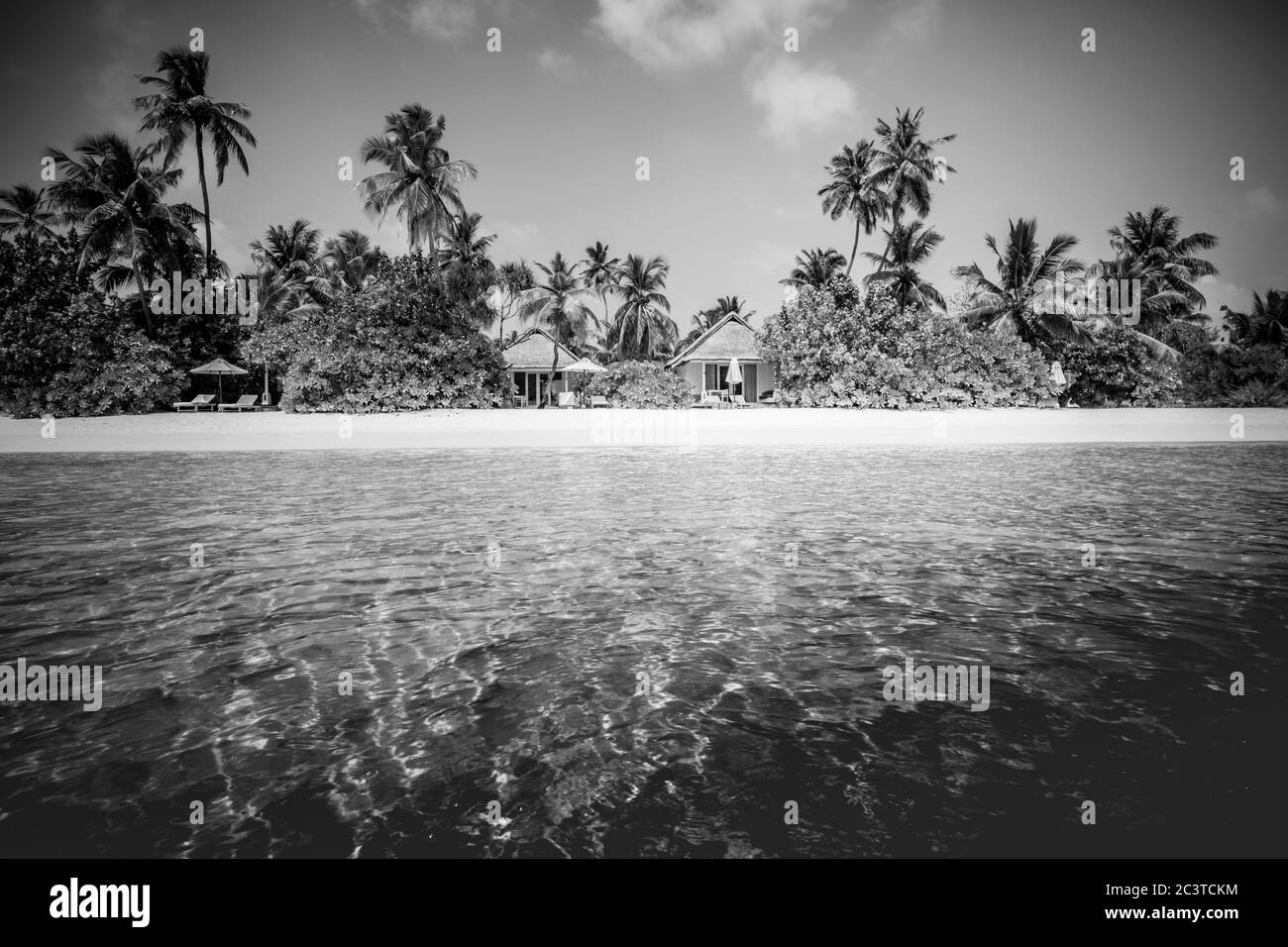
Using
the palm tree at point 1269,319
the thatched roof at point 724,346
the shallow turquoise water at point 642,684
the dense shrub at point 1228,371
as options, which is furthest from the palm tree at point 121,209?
the palm tree at point 1269,319

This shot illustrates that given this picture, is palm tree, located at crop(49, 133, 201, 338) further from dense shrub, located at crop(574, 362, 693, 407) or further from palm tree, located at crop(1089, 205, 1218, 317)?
palm tree, located at crop(1089, 205, 1218, 317)

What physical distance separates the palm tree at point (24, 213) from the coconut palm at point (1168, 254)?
55.3 m

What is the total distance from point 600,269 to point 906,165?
1979 centimetres

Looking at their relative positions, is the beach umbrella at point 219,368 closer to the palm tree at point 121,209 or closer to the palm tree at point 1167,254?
the palm tree at point 121,209

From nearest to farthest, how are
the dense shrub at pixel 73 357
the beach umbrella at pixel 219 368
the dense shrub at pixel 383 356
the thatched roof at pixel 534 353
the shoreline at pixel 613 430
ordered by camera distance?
the shoreline at pixel 613 430 → the dense shrub at pixel 73 357 → the dense shrub at pixel 383 356 → the beach umbrella at pixel 219 368 → the thatched roof at pixel 534 353

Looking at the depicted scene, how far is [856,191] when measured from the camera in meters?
38.8

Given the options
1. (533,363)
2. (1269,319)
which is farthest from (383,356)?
(1269,319)

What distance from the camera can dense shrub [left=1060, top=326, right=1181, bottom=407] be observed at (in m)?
36.1

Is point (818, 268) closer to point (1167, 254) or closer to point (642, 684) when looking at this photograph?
point (1167, 254)

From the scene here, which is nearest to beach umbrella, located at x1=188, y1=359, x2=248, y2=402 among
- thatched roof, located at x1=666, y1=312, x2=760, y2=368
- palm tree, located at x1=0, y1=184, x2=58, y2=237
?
palm tree, located at x1=0, y1=184, x2=58, y2=237

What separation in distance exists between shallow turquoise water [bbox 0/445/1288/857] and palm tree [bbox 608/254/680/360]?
4124 cm

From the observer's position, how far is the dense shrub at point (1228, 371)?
34.6 meters

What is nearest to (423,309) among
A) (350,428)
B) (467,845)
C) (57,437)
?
(350,428)
